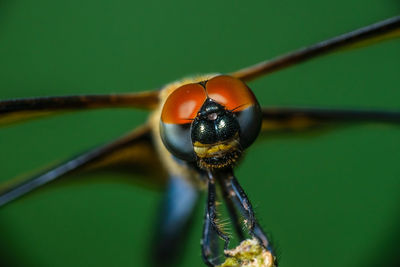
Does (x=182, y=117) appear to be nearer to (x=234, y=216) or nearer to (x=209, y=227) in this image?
(x=209, y=227)

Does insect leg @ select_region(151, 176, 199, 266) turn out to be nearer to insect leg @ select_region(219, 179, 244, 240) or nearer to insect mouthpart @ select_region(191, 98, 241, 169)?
insect leg @ select_region(219, 179, 244, 240)

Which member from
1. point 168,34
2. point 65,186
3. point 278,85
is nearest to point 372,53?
point 278,85

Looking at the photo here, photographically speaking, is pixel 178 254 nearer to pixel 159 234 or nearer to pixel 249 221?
pixel 159 234

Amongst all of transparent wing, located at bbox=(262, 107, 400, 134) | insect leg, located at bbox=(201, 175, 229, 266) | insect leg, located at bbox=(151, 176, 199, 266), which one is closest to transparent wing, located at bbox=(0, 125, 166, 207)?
insect leg, located at bbox=(151, 176, 199, 266)

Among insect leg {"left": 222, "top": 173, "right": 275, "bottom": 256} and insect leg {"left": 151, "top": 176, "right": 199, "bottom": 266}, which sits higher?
insect leg {"left": 222, "top": 173, "right": 275, "bottom": 256}

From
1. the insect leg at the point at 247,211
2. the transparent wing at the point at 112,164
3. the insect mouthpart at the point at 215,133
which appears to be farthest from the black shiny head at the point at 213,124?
the transparent wing at the point at 112,164

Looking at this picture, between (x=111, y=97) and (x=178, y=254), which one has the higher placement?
(x=111, y=97)

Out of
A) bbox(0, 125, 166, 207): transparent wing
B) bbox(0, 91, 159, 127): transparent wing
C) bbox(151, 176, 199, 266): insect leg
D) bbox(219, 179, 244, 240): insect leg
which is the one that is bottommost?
bbox(151, 176, 199, 266): insect leg
